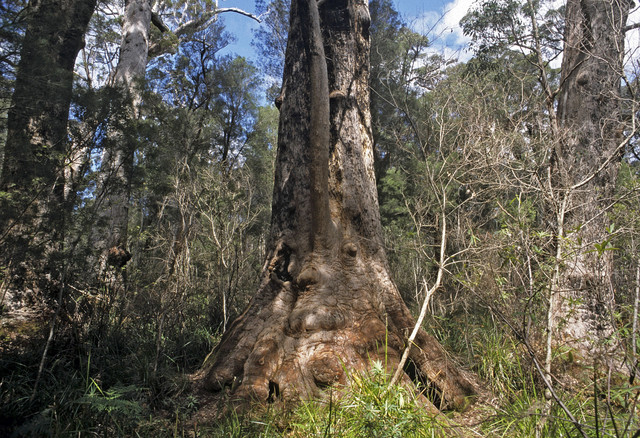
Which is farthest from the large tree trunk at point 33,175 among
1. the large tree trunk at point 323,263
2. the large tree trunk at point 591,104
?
the large tree trunk at point 591,104

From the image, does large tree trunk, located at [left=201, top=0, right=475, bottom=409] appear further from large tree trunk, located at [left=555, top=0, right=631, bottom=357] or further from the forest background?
large tree trunk, located at [left=555, top=0, right=631, bottom=357]

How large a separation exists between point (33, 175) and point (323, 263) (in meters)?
2.83

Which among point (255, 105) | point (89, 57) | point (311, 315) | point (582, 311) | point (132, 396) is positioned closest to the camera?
point (132, 396)

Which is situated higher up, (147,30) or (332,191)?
(147,30)

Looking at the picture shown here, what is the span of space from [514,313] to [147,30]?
30.3ft

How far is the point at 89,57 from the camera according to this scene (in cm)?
1867

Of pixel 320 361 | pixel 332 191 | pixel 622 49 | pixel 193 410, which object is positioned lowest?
pixel 193 410

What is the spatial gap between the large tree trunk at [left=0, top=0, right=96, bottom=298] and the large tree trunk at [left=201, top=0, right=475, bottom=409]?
190 cm

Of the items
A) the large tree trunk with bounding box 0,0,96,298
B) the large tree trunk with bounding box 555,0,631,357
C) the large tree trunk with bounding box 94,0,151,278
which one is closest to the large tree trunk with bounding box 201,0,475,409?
the large tree trunk with bounding box 94,0,151,278

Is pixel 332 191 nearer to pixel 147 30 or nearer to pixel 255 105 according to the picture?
pixel 147 30

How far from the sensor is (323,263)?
3760 mm

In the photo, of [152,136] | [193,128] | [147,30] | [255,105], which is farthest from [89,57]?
[152,136]

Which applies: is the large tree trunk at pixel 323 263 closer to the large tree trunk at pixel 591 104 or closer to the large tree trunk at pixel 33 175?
the large tree trunk at pixel 33 175

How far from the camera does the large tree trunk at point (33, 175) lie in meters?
3.24
